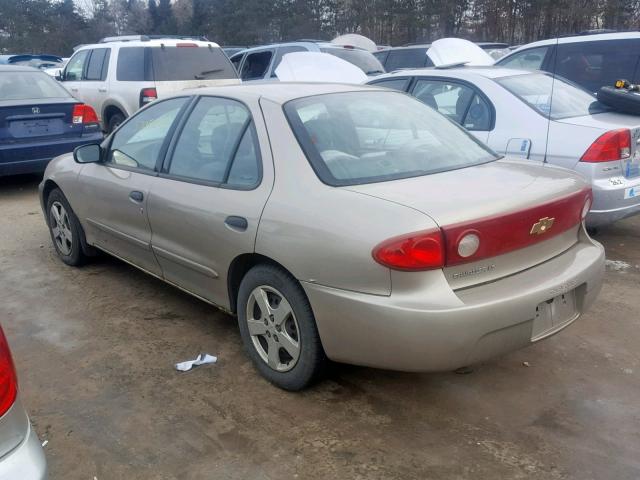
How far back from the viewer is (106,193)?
14.0 feet

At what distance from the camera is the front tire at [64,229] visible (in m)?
4.89

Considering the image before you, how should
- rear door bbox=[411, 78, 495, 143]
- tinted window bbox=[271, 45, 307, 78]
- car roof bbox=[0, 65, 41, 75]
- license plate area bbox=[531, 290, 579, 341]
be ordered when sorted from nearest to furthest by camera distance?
license plate area bbox=[531, 290, 579, 341] < rear door bbox=[411, 78, 495, 143] < car roof bbox=[0, 65, 41, 75] < tinted window bbox=[271, 45, 307, 78]

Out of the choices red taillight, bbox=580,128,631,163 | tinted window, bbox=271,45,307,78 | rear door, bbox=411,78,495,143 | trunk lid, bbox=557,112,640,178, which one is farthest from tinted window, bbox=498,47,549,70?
tinted window, bbox=271,45,307,78

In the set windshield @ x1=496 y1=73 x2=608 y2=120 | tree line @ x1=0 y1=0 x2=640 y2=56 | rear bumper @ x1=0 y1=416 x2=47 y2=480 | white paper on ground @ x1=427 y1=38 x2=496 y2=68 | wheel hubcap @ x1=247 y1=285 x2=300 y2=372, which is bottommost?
wheel hubcap @ x1=247 y1=285 x2=300 y2=372

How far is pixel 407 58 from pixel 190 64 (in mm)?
4686

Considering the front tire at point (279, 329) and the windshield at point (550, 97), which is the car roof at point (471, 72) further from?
the front tire at point (279, 329)

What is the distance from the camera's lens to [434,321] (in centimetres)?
252

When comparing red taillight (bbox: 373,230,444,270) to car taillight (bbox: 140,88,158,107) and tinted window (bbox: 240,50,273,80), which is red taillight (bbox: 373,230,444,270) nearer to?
car taillight (bbox: 140,88,158,107)

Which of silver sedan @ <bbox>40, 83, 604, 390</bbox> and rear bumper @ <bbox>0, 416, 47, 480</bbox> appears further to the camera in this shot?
silver sedan @ <bbox>40, 83, 604, 390</bbox>

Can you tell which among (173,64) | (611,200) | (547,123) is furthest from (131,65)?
(611,200)

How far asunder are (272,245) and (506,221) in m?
1.07

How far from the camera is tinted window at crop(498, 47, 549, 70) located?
24.9 ft

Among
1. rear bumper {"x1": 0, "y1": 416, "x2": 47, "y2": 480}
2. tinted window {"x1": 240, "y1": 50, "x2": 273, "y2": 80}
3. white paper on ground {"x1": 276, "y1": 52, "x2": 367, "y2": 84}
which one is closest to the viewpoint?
rear bumper {"x1": 0, "y1": 416, "x2": 47, "y2": 480}

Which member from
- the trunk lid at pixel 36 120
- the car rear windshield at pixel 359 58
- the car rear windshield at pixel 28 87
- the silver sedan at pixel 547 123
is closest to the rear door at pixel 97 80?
the car rear windshield at pixel 28 87
